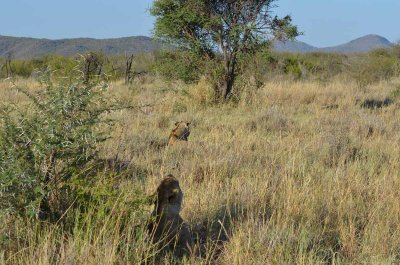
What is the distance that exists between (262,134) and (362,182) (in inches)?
133

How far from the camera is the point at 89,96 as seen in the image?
340cm

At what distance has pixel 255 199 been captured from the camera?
4.42 metres

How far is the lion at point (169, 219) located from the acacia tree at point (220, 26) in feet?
29.8

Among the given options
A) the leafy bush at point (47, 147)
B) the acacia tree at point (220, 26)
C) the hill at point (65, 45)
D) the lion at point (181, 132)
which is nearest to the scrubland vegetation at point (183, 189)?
the leafy bush at point (47, 147)

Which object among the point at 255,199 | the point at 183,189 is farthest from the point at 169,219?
the point at 183,189

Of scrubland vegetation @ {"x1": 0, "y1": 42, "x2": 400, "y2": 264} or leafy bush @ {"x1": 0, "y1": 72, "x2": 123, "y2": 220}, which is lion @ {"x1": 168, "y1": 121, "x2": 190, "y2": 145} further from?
leafy bush @ {"x1": 0, "y1": 72, "x2": 123, "y2": 220}

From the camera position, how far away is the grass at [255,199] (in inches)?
124

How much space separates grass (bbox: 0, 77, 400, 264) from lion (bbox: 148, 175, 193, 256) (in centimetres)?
10

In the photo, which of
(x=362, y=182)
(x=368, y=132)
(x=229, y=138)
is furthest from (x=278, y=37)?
(x=362, y=182)

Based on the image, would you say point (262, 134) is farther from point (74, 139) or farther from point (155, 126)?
point (74, 139)

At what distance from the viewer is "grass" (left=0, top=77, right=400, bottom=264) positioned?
3.16 metres

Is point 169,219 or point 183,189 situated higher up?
point 169,219

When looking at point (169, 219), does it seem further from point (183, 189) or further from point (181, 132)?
point (181, 132)

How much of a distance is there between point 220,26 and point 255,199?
8.46 metres
